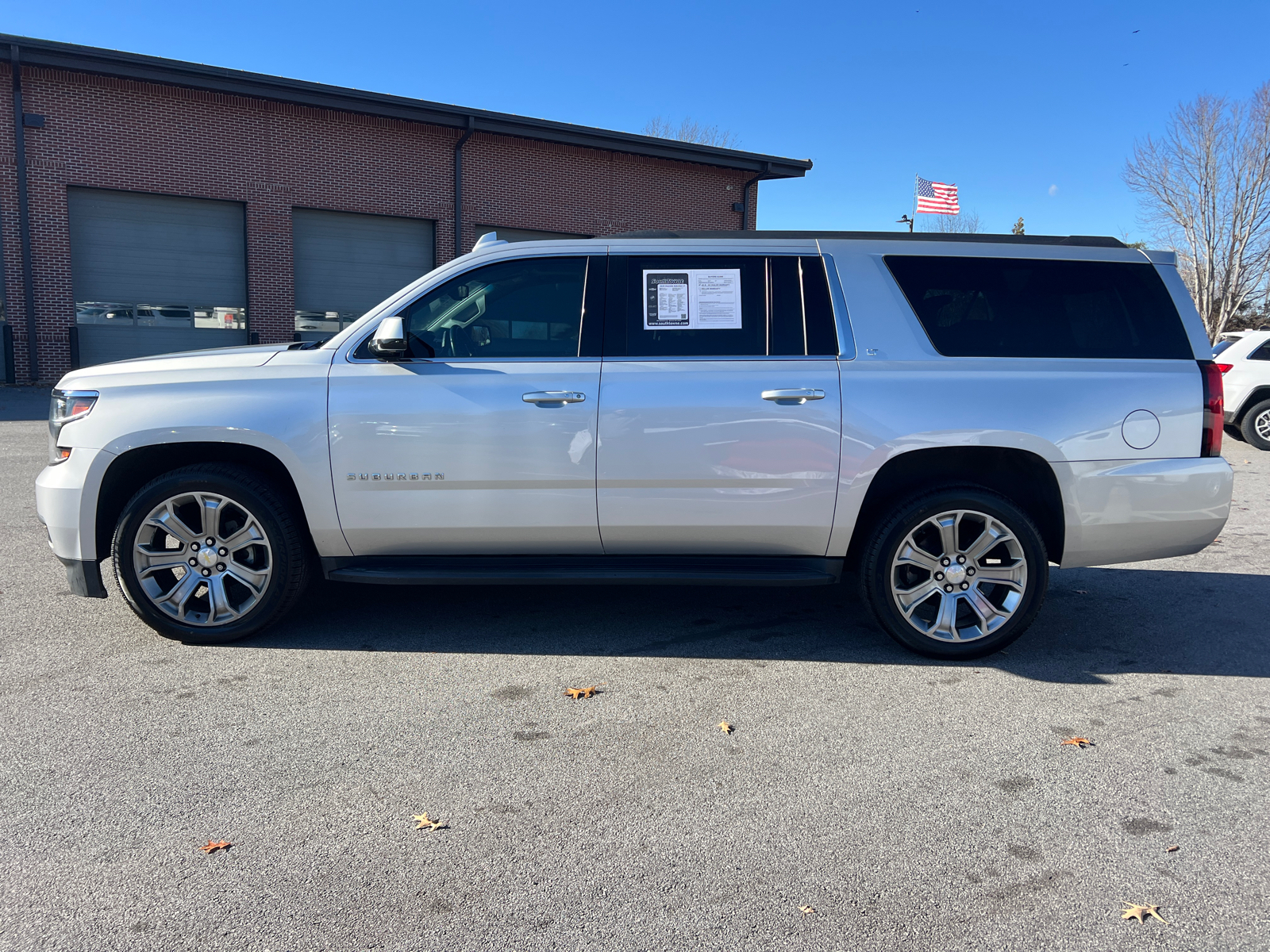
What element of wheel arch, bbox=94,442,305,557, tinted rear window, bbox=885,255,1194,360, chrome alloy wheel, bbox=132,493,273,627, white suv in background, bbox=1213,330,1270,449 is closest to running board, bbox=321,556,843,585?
chrome alloy wheel, bbox=132,493,273,627

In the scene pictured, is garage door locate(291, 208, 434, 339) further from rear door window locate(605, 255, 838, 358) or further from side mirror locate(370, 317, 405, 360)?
rear door window locate(605, 255, 838, 358)

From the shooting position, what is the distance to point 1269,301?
39.0 metres

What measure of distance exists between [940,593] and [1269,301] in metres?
43.3

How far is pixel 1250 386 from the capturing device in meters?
13.6

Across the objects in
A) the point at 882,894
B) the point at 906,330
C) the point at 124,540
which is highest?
the point at 906,330

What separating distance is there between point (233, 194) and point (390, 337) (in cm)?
1976

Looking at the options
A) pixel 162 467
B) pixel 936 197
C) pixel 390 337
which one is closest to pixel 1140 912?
pixel 390 337

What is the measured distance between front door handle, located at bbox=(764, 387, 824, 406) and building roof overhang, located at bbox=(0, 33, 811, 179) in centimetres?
2047

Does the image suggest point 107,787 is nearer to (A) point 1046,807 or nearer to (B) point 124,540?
(B) point 124,540

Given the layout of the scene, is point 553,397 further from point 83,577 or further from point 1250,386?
point 1250,386

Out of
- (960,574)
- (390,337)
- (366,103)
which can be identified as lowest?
(960,574)

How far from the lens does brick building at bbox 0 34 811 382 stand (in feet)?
64.3

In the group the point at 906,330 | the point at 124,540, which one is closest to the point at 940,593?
the point at 906,330

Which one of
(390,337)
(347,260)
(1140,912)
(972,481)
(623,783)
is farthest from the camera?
(347,260)
